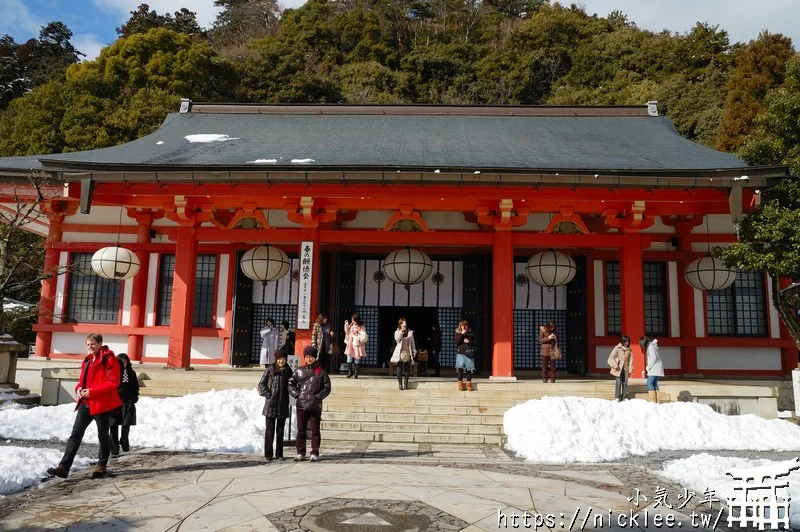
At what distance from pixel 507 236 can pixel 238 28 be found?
52707 mm

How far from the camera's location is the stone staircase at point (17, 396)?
10.4 metres

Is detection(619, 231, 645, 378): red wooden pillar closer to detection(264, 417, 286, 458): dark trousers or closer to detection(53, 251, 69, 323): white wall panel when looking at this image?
detection(264, 417, 286, 458): dark trousers

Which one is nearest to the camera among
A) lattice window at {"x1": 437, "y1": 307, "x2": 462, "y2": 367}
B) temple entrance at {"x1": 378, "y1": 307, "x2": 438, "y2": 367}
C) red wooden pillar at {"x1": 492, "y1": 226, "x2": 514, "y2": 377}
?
red wooden pillar at {"x1": 492, "y1": 226, "x2": 514, "y2": 377}

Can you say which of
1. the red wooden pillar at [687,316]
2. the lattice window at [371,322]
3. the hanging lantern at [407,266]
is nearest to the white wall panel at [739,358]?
the red wooden pillar at [687,316]

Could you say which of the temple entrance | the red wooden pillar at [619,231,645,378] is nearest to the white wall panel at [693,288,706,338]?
the red wooden pillar at [619,231,645,378]

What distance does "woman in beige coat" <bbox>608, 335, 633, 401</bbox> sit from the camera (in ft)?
33.0

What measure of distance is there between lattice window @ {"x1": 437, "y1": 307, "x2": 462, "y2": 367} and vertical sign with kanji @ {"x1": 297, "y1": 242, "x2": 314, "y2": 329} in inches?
175

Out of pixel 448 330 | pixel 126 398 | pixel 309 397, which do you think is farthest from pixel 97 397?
pixel 448 330

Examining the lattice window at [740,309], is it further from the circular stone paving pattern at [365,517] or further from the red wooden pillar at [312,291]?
the circular stone paving pattern at [365,517]

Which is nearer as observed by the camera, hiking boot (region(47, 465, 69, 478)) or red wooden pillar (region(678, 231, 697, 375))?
hiking boot (region(47, 465, 69, 478))

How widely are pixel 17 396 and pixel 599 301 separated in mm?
12908

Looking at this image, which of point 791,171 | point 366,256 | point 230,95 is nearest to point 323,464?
point 366,256

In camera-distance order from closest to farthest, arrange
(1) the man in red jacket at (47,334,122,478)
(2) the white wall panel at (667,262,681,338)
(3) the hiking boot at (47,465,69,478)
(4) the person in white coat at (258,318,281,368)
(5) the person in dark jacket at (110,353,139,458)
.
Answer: (3) the hiking boot at (47,465,69,478)
(1) the man in red jacket at (47,334,122,478)
(5) the person in dark jacket at (110,353,139,458)
(4) the person in white coat at (258,318,281,368)
(2) the white wall panel at (667,262,681,338)

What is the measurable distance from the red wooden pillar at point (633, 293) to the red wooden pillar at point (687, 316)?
8.69 feet
